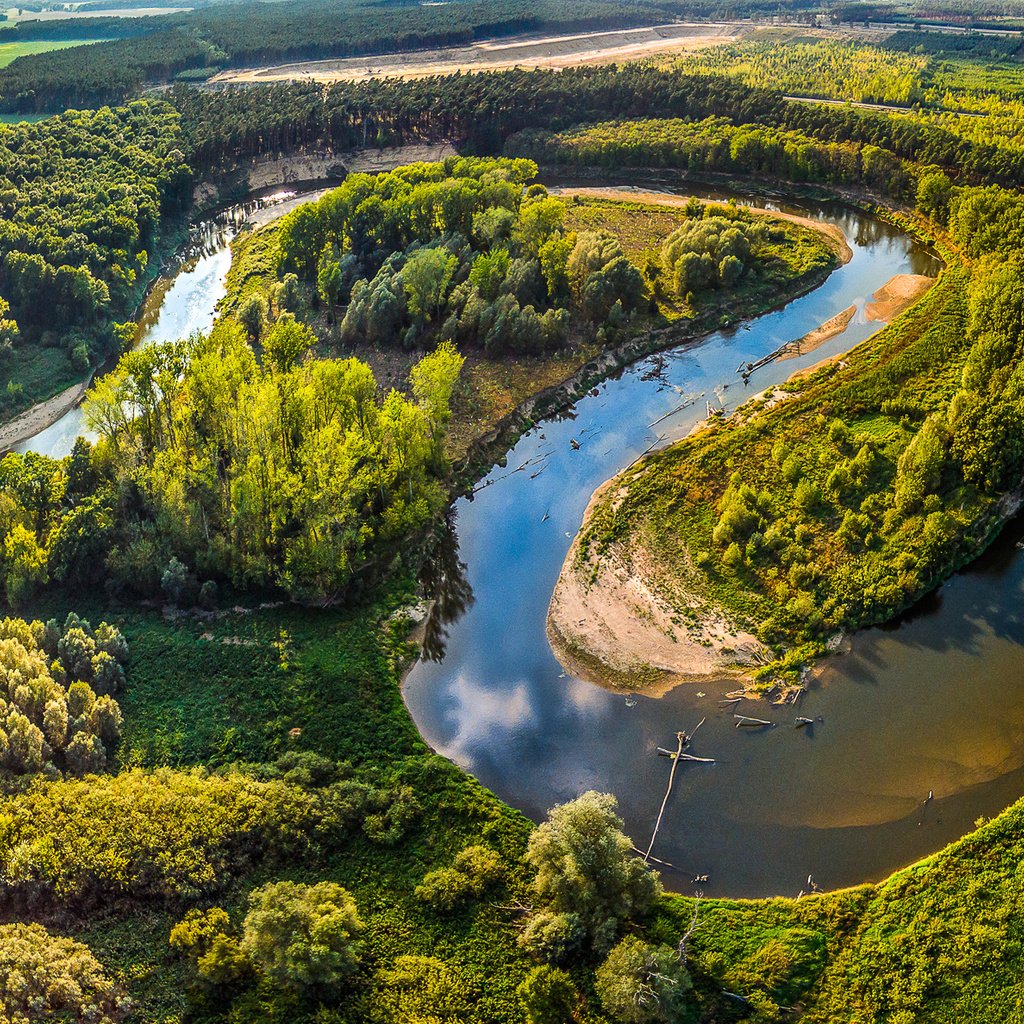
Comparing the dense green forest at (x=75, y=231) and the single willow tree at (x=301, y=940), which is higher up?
the dense green forest at (x=75, y=231)

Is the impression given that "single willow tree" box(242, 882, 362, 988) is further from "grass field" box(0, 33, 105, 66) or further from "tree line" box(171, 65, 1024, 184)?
"grass field" box(0, 33, 105, 66)

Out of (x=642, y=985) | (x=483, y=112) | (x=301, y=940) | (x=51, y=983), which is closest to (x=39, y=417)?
(x=51, y=983)

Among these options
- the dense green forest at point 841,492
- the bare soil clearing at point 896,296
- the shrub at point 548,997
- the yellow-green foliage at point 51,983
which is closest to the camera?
the yellow-green foliage at point 51,983

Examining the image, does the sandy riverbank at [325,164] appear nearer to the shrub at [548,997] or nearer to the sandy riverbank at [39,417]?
the sandy riverbank at [39,417]

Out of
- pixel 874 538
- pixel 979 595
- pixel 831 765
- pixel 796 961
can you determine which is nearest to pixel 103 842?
pixel 796 961

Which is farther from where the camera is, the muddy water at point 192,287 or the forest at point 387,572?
the muddy water at point 192,287

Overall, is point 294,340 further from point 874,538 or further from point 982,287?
point 982,287

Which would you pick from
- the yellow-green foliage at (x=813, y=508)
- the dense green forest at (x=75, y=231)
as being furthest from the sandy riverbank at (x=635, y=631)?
the dense green forest at (x=75, y=231)
